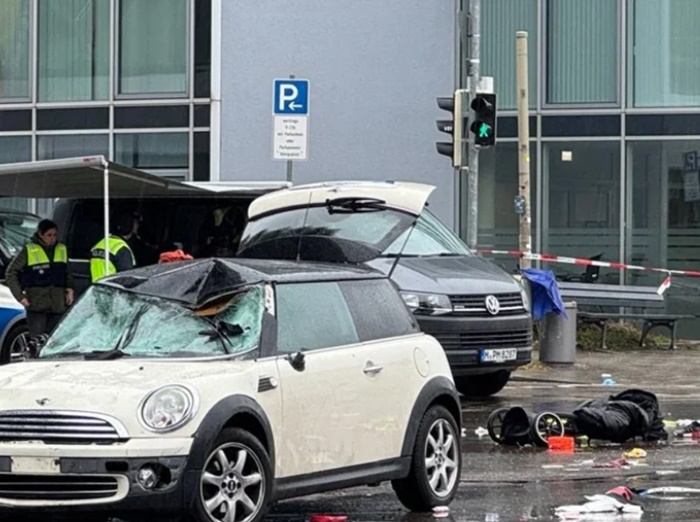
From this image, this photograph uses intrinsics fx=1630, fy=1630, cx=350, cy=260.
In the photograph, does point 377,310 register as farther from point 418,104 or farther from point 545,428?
point 418,104

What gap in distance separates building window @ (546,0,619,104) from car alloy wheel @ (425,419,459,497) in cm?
1558

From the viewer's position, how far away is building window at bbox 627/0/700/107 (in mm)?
24969

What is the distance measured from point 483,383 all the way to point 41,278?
4.63 m

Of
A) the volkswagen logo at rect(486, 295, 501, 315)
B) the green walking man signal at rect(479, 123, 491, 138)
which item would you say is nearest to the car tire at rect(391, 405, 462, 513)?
the volkswagen logo at rect(486, 295, 501, 315)

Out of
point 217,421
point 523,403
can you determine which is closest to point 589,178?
point 523,403

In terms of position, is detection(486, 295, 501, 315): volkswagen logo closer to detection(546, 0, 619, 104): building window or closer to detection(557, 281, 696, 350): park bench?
detection(557, 281, 696, 350): park bench

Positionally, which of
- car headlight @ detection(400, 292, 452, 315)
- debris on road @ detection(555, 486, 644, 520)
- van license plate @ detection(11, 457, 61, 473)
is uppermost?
car headlight @ detection(400, 292, 452, 315)

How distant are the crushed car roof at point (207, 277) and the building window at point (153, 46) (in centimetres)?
1661

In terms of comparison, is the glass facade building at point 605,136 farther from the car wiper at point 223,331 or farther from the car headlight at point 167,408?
the car headlight at point 167,408

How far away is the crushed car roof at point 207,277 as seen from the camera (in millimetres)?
9352

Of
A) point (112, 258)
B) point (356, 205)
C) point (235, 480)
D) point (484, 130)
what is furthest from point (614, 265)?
point (235, 480)

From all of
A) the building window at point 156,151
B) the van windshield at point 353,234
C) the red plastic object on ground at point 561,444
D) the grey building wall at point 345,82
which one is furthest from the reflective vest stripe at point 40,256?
the building window at point 156,151

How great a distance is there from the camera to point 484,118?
1928cm

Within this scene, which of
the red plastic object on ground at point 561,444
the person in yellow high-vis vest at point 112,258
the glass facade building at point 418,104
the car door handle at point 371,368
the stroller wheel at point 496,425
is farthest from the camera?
the glass facade building at point 418,104
